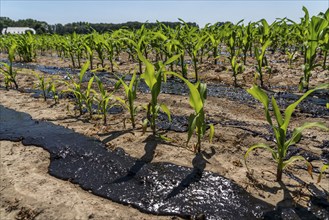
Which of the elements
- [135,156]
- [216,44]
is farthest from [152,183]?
[216,44]

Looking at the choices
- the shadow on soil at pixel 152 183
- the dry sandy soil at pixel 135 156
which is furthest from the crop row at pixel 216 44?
the shadow on soil at pixel 152 183

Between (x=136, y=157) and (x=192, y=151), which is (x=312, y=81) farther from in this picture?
(x=136, y=157)

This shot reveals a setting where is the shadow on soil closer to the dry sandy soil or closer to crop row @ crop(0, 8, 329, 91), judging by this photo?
the dry sandy soil

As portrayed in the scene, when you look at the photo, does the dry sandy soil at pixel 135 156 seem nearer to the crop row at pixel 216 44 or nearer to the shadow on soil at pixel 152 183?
the shadow on soil at pixel 152 183

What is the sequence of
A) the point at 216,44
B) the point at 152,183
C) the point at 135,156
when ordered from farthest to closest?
1. the point at 216,44
2. the point at 135,156
3. the point at 152,183

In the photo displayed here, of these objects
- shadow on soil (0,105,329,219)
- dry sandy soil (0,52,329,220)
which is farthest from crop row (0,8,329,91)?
shadow on soil (0,105,329,219)

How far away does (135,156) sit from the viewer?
207cm

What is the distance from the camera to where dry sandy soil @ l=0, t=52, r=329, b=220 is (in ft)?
5.18

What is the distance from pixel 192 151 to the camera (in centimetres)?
210

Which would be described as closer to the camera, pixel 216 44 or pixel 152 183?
pixel 152 183

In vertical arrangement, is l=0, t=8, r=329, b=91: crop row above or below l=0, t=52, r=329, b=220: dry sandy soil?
above

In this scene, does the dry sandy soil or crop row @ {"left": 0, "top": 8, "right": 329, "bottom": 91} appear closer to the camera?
the dry sandy soil

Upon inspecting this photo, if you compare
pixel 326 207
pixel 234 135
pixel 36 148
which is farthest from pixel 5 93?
pixel 326 207

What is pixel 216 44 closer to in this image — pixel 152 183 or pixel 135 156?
pixel 135 156
